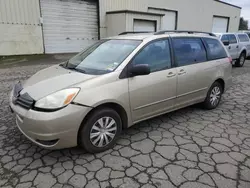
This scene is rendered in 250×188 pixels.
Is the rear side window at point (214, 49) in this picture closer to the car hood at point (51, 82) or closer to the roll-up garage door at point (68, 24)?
the car hood at point (51, 82)

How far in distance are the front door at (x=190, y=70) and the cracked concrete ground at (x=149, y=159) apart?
0.50m

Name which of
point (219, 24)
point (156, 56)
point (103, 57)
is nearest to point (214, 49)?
point (156, 56)

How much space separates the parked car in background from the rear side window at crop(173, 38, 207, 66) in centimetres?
662

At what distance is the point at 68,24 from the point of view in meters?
13.6

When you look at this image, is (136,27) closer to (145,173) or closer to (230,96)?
(230,96)

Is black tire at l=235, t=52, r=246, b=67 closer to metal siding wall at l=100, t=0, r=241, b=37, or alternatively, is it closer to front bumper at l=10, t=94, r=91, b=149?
metal siding wall at l=100, t=0, r=241, b=37

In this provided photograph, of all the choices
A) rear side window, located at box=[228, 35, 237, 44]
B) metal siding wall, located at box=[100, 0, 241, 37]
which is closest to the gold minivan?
rear side window, located at box=[228, 35, 237, 44]

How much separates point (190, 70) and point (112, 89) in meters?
1.76

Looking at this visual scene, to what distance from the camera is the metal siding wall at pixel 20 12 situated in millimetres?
10953

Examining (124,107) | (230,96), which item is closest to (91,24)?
(230,96)

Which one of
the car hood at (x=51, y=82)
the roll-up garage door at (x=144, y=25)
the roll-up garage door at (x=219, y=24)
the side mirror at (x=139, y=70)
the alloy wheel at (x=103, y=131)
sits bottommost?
the alloy wheel at (x=103, y=131)

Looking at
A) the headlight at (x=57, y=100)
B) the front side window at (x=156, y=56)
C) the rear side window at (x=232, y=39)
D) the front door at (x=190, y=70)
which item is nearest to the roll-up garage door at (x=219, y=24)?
the rear side window at (x=232, y=39)

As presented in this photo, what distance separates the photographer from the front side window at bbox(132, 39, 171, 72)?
3.31m

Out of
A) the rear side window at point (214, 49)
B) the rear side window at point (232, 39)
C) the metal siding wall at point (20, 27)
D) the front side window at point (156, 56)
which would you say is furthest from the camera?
the metal siding wall at point (20, 27)
